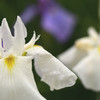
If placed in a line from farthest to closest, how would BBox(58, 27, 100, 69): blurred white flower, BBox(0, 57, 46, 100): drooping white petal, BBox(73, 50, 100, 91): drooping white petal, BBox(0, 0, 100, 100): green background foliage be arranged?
BBox(0, 0, 100, 100): green background foliage → BBox(58, 27, 100, 69): blurred white flower → BBox(73, 50, 100, 91): drooping white petal → BBox(0, 57, 46, 100): drooping white petal

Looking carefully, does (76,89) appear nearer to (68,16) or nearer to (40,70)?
(68,16)

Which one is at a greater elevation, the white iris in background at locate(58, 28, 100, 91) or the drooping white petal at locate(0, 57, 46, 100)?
the drooping white petal at locate(0, 57, 46, 100)

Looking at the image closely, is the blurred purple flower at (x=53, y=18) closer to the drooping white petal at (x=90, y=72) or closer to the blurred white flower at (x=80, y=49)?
the blurred white flower at (x=80, y=49)

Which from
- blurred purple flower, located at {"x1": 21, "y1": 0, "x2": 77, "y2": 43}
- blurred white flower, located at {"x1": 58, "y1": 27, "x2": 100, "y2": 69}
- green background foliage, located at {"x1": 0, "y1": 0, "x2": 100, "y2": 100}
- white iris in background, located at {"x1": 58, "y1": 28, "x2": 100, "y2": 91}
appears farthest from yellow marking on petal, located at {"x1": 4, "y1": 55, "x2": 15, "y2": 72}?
blurred purple flower, located at {"x1": 21, "y1": 0, "x2": 77, "y2": 43}

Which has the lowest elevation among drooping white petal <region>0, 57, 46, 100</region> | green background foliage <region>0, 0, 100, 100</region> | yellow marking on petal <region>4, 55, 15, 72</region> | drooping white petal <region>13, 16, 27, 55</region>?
green background foliage <region>0, 0, 100, 100</region>

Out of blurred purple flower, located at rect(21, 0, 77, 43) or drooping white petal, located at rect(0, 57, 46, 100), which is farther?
blurred purple flower, located at rect(21, 0, 77, 43)

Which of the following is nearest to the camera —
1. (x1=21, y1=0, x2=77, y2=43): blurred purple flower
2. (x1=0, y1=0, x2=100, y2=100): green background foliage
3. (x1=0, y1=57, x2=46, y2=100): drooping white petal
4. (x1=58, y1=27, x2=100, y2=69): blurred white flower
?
(x1=0, y1=57, x2=46, y2=100): drooping white petal

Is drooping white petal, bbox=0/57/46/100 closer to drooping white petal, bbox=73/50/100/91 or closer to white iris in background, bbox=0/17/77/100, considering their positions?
white iris in background, bbox=0/17/77/100
